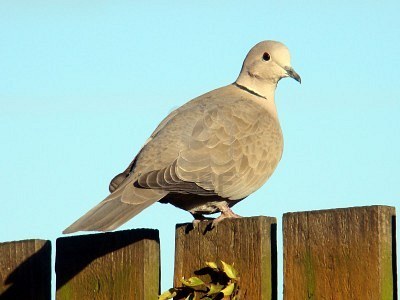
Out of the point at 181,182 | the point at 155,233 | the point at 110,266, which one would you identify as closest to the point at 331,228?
the point at 155,233

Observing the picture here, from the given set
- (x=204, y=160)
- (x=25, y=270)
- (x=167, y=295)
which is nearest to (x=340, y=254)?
(x=167, y=295)

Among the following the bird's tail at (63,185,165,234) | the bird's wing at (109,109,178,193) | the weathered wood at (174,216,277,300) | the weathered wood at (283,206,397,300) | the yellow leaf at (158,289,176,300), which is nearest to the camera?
the weathered wood at (283,206,397,300)

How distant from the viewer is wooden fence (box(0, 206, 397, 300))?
346 cm

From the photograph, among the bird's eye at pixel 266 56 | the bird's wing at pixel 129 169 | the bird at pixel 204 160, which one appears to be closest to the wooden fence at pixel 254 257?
the bird at pixel 204 160

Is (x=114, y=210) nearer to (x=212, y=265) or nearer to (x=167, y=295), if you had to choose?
(x=167, y=295)

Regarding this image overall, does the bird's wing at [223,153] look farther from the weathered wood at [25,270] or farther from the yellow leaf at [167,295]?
the yellow leaf at [167,295]

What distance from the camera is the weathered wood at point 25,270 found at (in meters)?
4.73

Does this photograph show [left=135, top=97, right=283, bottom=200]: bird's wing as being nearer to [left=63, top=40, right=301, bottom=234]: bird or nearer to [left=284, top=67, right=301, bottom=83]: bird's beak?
[left=63, top=40, right=301, bottom=234]: bird

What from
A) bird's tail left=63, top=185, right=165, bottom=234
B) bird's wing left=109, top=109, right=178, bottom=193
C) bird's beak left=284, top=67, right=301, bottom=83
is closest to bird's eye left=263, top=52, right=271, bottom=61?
bird's beak left=284, top=67, right=301, bottom=83

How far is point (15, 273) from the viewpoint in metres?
4.87

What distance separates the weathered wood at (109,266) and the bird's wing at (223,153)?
2.74 feet

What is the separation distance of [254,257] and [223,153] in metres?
2.10

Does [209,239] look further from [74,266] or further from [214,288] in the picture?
[74,266]

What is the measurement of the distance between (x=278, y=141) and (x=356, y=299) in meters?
2.92
